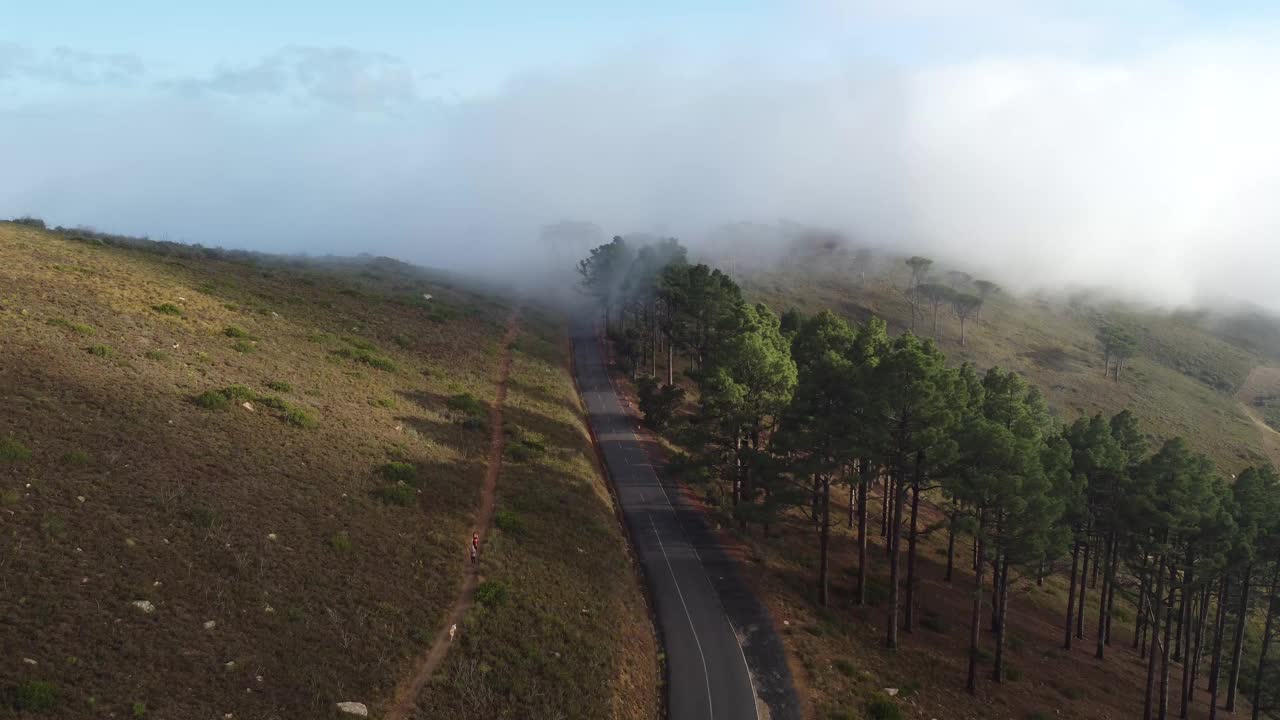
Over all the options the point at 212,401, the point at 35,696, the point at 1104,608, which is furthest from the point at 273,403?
the point at 1104,608

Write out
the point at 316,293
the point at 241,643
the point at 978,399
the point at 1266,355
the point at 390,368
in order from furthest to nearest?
1. the point at 1266,355
2. the point at 316,293
3. the point at 390,368
4. the point at 978,399
5. the point at 241,643

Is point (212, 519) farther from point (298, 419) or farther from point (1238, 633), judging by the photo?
point (1238, 633)

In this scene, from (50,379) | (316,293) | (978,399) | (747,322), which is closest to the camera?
(50,379)

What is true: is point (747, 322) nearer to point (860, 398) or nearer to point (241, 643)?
point (860, 398)

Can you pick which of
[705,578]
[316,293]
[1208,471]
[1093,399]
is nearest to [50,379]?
[705,578]

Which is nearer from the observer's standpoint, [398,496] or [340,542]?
[340,542]

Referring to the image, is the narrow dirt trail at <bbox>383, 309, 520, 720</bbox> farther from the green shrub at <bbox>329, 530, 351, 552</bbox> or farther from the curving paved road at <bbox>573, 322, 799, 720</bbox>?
the curving paved road at <bbox>573, 322, 799, 720</bbox>
